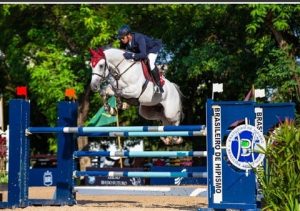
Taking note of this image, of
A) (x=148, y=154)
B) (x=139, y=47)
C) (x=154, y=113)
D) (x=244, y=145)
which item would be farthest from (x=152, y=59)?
(x=244, y=145)

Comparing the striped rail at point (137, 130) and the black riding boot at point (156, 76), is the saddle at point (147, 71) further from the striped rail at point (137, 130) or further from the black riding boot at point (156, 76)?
the striped rail at point (137, 130)

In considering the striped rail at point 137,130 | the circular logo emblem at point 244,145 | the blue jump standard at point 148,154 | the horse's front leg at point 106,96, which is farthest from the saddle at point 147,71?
the circular logo emblem at point 244,145

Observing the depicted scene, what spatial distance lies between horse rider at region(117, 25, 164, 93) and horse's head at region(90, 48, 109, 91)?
355mm

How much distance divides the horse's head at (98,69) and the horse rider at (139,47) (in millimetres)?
355

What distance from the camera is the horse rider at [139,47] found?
882 centimetres

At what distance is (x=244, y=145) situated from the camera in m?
7.09

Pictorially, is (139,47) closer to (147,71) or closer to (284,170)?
(147,71)

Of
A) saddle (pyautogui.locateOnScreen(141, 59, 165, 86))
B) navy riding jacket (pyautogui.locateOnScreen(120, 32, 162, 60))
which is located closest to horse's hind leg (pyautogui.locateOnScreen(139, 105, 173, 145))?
saddle (pyautogui.locateOnScreen(141, 59, 165, 86))

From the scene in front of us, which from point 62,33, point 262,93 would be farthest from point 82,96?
point 262,93

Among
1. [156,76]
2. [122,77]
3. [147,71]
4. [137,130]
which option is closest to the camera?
[137,130]

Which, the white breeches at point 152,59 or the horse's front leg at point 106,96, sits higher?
the white breeches at point 152,59

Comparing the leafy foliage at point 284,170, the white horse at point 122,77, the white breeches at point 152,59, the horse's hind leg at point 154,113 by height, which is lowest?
the leafy foliage at point 284,170

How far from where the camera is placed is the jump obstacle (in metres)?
7.20

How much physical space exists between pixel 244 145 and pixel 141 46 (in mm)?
2367
